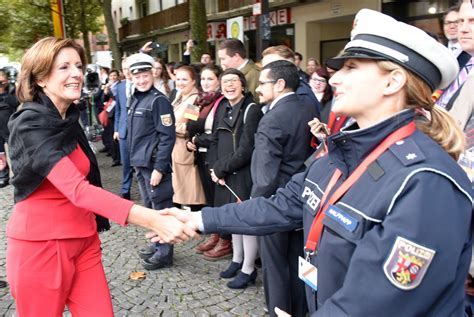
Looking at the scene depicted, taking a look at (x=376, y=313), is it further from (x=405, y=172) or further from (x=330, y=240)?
(x=405, y=172)

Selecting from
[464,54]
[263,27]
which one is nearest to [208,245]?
[464,54]

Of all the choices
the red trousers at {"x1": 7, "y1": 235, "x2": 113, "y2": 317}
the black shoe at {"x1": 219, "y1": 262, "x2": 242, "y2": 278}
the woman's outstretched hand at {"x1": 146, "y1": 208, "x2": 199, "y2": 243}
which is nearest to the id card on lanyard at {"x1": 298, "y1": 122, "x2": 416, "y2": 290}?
the woman's outstretched hand at {"x1": 146, "y1": 208, "x2": 199, "y2": 243}

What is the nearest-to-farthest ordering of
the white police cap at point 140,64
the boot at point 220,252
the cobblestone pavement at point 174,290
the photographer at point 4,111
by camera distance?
the cobblestone pavement at point 174,290 < the white police cap at point 140,64 < the boot at point 220,252 < the photographer at point 4,111

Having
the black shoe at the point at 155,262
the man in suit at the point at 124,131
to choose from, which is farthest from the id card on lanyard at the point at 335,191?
the man in suit at the point at 124,131

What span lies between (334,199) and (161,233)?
1.24 m

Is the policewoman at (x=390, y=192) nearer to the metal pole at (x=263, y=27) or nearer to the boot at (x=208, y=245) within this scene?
the boot at (x=208, y=245)

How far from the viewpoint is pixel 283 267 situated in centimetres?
344

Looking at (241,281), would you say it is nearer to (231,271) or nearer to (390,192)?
(231,271)

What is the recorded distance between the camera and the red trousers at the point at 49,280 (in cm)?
240

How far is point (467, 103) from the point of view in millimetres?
2299

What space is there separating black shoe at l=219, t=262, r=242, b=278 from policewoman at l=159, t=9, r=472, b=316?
8.90 feet

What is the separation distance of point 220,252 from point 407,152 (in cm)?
379

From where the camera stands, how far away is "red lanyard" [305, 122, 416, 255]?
147 cm

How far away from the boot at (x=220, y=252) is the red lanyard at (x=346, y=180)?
3.37 metres
